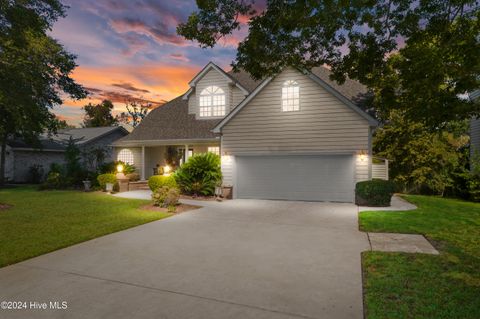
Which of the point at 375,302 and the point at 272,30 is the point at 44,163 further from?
the point at 375,302

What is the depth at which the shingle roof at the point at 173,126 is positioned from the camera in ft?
65.0

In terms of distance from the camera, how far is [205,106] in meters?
20.5

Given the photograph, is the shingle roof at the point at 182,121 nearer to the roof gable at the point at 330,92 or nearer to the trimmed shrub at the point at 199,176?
the roof gable at the point at 330,92

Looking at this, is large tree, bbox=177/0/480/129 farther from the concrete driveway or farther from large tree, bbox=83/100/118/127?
large tree, bbox=83/100/118/127

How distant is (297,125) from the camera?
1478cm

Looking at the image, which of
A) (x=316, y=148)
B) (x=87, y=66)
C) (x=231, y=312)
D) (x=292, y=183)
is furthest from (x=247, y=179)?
(x=87, y=66)

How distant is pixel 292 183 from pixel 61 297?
12.3 m

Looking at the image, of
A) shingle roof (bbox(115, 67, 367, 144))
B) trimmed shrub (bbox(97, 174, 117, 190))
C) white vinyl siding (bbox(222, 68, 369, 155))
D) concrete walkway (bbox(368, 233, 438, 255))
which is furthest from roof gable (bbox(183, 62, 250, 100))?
concrete walkway (bbox(368, 233, 438, 255))

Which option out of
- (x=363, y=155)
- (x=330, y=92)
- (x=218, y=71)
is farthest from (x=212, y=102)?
(x=363, y=155)

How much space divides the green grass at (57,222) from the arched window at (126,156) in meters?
9.01

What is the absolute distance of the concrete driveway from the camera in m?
3.95

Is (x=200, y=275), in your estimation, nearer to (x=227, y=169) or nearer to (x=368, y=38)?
(x=368, y=38)

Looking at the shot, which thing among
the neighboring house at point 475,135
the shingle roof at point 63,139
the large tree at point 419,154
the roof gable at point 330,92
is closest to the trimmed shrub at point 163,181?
the roof gable at point 330,92

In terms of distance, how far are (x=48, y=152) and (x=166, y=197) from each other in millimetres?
22614
